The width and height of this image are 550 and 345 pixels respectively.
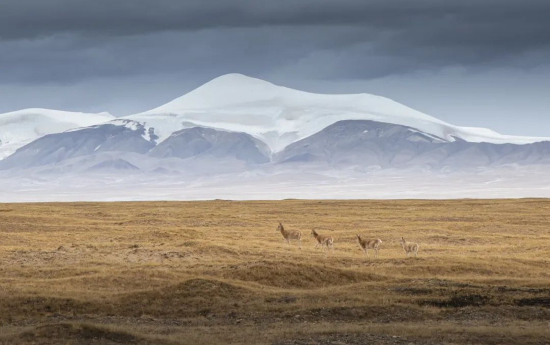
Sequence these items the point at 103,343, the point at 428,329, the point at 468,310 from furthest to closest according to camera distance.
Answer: the point at 468,310, the point at 428,329, the point at 103,343

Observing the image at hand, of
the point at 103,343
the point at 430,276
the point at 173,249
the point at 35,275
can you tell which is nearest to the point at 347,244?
the point at 173,249

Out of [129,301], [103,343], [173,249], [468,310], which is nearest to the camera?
[103,343]

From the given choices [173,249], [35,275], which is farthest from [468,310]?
[173,249]

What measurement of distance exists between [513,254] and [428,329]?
26.6 m

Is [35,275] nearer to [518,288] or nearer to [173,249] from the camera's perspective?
[173,249]

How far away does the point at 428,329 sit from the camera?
1013 inches

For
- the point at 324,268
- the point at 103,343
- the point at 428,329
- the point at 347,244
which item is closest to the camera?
the point at 103,343

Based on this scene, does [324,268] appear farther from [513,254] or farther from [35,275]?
[513,254]

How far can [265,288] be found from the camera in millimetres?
35844

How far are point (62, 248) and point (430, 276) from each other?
20.2 meters

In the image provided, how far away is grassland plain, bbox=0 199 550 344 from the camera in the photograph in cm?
2522

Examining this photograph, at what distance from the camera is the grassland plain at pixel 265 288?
82.7 ft

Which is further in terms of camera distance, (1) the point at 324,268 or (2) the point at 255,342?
(1) the point at 324,268

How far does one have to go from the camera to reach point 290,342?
23.6 meters
